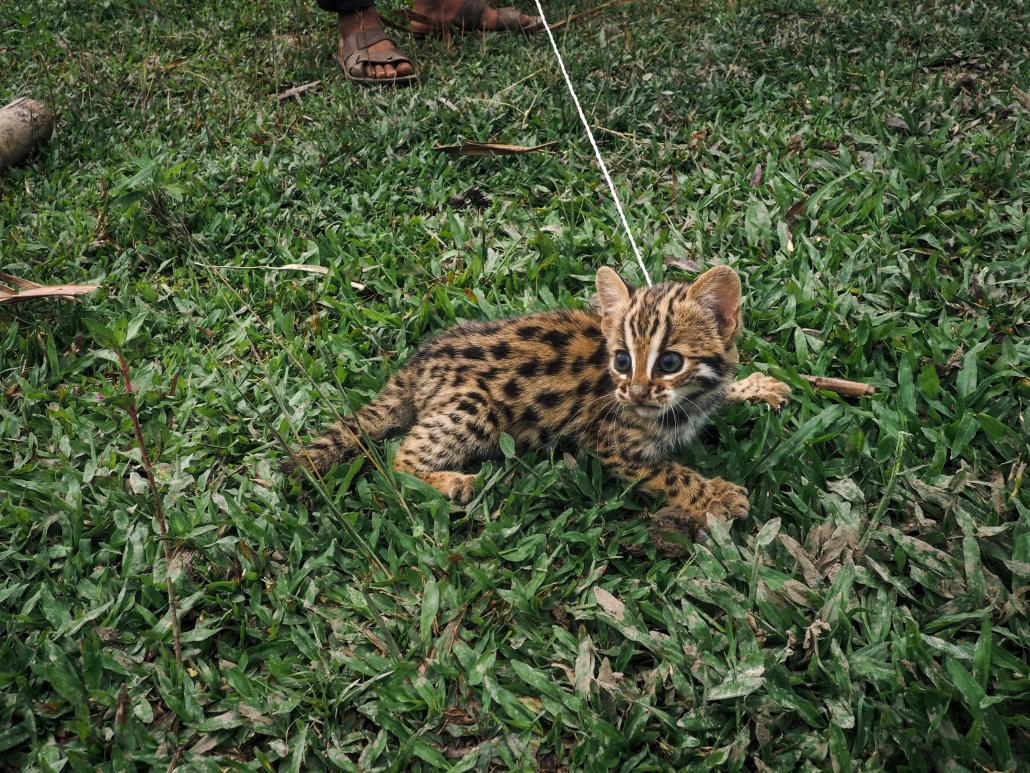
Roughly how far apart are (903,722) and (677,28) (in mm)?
7169

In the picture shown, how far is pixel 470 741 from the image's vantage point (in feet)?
9.70

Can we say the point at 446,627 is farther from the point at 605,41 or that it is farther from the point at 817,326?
the point at 605,41

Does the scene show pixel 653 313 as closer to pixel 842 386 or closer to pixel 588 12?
pixel 842 386

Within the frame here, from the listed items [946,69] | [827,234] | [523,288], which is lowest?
[523,288]

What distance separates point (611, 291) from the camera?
379 centimetres

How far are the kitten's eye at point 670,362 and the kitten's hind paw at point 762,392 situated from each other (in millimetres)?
584

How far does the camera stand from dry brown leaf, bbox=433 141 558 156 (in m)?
6.28

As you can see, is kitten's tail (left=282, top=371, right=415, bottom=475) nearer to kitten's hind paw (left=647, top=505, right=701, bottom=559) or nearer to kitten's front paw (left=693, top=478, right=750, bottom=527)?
kitten's hind paw (left=647, top=505, right=701, bottom=559)

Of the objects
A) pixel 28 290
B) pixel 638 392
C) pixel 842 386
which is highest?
pixel 638 392

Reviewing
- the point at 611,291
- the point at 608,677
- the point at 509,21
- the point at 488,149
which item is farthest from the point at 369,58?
the point at 608,677

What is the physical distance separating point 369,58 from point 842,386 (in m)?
5.82

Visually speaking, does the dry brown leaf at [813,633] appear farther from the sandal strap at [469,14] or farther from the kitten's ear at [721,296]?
the sandal strap at [469,14]

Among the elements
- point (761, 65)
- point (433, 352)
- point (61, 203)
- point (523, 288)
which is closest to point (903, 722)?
point (433, 352)

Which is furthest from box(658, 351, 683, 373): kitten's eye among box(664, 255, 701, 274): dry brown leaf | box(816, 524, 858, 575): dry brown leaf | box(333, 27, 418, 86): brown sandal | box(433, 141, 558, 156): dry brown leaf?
box(333, 27, 418, 86): brown sandal
